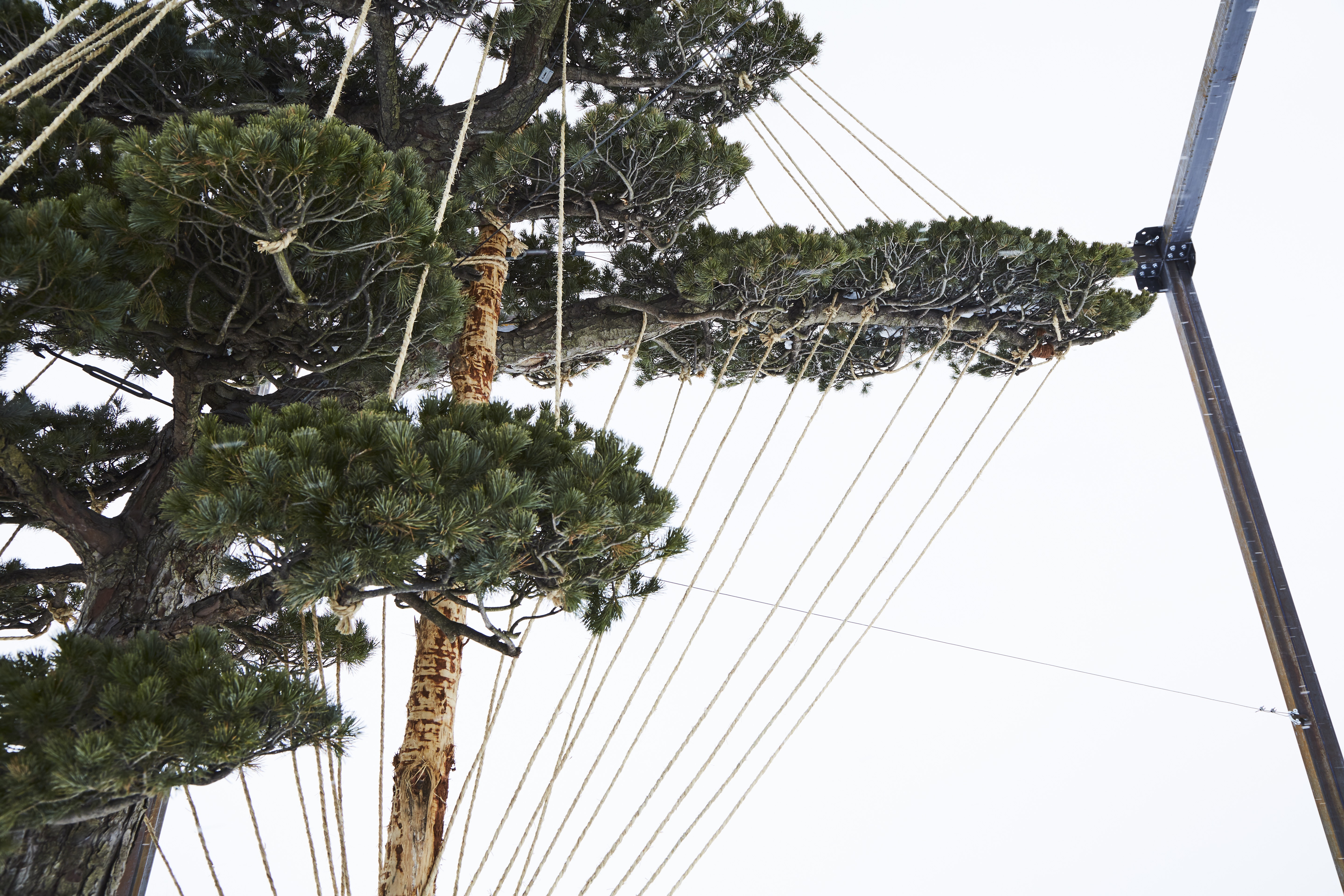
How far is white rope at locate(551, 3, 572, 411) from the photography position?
1.56 metres

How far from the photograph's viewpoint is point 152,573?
1.51m

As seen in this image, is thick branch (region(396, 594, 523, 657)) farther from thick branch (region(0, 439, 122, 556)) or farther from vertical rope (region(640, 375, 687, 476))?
thick branch (region(0, 439, 122, 556))

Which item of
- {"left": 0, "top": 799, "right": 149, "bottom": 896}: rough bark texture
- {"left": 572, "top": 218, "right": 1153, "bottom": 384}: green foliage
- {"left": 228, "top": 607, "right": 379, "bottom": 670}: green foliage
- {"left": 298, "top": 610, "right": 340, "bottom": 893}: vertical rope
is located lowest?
{"left": 0, "top": 799, "right": 149, "bottom": 896}: rough bark texture

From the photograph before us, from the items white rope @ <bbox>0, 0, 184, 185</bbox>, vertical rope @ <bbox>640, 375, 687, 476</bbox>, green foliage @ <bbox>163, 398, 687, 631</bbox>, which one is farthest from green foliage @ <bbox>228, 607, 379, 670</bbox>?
white rope @ <bbox>0, 0, 184, 185</bbox>

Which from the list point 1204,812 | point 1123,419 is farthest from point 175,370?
point 1123,419

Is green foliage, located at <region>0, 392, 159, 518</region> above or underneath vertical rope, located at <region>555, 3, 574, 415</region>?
underneath

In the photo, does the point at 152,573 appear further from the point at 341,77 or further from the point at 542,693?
the point at 542,693

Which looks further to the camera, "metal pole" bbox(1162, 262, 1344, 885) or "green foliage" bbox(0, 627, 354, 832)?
"metal pole" bbox(1162, 262, 1344, 885)

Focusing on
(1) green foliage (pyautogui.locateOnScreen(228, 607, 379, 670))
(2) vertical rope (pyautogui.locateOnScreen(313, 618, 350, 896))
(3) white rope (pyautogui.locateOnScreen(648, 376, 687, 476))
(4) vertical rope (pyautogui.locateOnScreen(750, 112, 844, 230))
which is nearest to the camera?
(2) vertical rope (pyautogui.locateOnScreen(313, 618, 350, 896))

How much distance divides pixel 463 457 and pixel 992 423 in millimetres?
3168

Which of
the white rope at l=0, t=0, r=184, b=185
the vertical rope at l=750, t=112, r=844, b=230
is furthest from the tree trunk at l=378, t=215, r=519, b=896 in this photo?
the vertical rope at l=750, t=112, r=844, b=230

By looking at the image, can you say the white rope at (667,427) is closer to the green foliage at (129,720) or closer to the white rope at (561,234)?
the white rope at (561,234)

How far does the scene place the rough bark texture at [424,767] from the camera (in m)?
1.44

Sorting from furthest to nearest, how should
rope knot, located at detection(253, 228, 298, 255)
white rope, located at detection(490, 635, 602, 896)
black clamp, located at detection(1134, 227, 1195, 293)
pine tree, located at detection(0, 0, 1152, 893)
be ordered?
black clamp, located at detection(1134, 227, 1195, 293) < white rope, located at detection(490, 635, 602, 896) < rope knot, located at detection(253, 228, 298, 255) < pine tree, located at detection(0, 0, 1152, 893)
